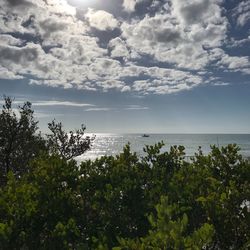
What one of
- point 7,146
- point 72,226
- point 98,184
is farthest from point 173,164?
point 7,146

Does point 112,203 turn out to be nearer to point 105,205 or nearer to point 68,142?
point 105,205

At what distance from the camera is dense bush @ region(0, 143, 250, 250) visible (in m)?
6.28

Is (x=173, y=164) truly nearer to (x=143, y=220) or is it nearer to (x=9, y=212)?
(x=143, y=220)

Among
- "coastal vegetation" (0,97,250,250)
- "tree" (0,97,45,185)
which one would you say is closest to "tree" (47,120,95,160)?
"tree" (0,97,45,185)

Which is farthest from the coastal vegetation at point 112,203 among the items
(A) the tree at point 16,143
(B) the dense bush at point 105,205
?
(A) the tree at point 16,143

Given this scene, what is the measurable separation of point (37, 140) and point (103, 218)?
73.7 ft

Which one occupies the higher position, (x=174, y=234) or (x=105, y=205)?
(x=174, y=234)

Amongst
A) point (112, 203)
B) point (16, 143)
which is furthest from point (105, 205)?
point (16, 143)

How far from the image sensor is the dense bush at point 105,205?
6.28 m

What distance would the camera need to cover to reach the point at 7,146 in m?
24.8

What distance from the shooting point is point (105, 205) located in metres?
6.84

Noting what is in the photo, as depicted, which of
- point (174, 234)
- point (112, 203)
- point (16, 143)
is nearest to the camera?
point (174, 234)

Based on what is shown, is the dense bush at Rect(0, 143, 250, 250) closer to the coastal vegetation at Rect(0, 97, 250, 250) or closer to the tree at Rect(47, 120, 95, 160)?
the coastal vegetation at Rect(0, 97, 250, 250)

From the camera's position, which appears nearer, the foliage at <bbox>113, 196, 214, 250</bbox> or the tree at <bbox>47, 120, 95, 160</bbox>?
the foliage at <bbox>113, 196, 214, 250</bbox>
